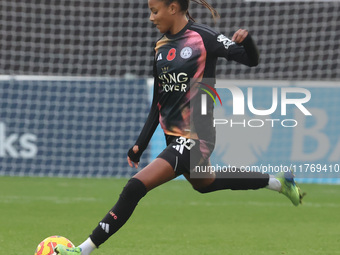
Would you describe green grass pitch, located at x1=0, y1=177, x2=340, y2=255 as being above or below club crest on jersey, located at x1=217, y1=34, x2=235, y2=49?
below

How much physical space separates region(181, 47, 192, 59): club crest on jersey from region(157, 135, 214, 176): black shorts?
0.59 m

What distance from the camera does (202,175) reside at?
19.7 feet

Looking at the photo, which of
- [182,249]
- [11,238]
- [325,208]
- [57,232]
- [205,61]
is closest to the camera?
[205,61]

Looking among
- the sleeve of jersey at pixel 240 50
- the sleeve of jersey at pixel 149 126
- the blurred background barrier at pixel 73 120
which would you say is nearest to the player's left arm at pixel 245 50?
the sleeve of jersey at pixel 240 50

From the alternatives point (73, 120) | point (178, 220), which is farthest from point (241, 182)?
point (73, 120)

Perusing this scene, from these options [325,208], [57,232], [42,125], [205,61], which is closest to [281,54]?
[42,125]

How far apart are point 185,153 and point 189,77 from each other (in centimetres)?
57

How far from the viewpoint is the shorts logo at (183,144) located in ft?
18.5

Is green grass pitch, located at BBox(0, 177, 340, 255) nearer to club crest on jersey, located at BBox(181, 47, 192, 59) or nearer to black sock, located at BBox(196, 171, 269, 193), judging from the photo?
black sock, located at BBox(196, 171, 269, 193)

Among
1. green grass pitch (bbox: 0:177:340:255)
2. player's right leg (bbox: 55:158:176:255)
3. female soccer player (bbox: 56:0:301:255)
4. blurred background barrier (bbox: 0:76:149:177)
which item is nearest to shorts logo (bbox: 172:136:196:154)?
female soccer player (bbox: 56:0:301:255)

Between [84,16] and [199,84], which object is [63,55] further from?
[199,84]

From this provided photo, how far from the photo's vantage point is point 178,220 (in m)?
8.62

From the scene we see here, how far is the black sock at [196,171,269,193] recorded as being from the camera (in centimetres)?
618

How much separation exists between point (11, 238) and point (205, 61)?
2.57m
